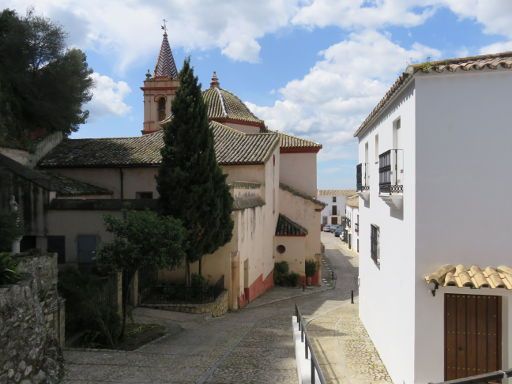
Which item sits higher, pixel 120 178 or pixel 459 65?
pixel 459 65

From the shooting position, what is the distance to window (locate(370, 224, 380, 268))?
11305 millimetres

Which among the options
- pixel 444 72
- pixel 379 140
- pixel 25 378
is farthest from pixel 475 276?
pixel 25 378

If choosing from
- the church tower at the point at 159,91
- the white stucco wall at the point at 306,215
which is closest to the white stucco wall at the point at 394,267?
the white stucco wall at the point at 306,215

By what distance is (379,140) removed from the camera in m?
11.2

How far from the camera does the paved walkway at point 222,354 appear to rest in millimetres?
9039

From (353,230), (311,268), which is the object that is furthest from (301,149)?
(353,230)

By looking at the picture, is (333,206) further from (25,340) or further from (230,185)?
(25,340)

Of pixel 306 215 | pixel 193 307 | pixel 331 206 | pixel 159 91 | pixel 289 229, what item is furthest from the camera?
pixel 331 206

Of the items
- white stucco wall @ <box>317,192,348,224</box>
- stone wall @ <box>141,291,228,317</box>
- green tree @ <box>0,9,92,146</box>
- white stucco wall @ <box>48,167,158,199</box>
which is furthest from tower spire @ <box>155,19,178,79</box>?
white stucco wall @ <box>317,192,348,224</box>

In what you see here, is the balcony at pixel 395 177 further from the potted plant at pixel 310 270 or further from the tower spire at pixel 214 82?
the tower spire at pixel 214 82

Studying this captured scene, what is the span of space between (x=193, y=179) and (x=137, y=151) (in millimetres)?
7544

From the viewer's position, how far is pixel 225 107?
30047 millimetres

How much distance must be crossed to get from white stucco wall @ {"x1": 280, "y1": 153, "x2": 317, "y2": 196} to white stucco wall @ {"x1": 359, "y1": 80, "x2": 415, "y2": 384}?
57.1ft

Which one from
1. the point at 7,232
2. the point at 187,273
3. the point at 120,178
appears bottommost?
the point at 187,273
